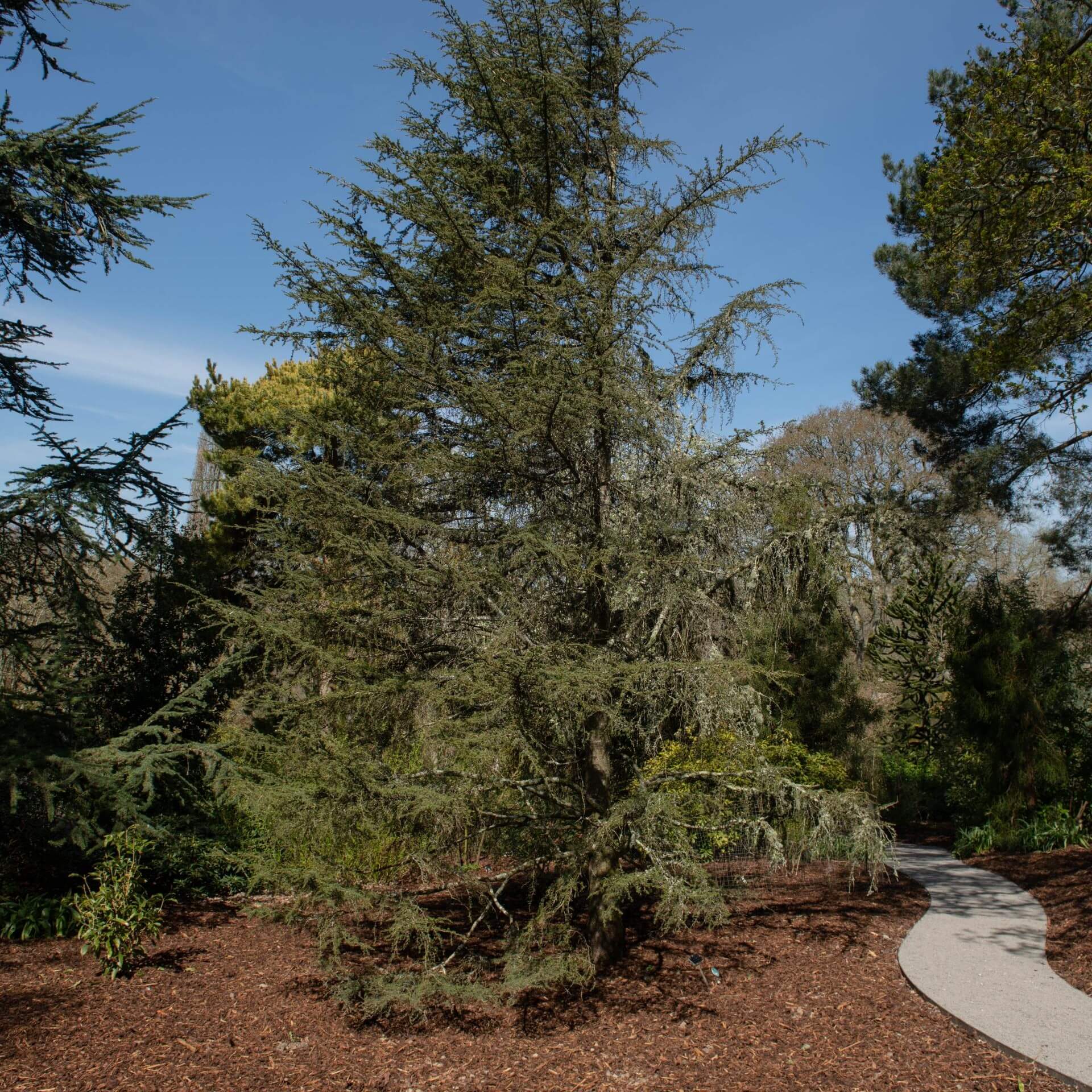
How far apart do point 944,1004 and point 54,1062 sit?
5.15m

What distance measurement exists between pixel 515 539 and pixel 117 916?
4019 millimetres

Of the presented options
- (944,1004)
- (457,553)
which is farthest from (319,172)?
(944,1004)

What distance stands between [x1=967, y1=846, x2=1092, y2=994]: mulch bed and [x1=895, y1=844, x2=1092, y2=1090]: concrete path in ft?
0.31

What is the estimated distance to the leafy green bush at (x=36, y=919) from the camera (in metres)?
6.12

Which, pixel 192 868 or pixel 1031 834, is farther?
pixel 1031 834

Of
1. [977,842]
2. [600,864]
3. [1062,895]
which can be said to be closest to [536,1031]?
[600,864]

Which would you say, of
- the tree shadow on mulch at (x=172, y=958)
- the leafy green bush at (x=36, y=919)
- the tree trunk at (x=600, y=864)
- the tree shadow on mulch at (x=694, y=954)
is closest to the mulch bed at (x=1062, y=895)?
the tree shadow on mulch at (x=694, y=954)

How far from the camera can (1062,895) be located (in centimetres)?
666

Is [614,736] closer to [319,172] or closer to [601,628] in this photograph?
[601,628]

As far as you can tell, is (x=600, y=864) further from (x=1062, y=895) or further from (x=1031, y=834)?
(x=1031, y=834)

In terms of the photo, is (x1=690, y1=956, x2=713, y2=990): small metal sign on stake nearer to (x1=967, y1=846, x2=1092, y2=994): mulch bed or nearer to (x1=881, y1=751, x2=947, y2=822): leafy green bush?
(x1=967, y1=846, x2=1092, y2=994): mulch bed

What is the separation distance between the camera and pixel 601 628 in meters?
5.52

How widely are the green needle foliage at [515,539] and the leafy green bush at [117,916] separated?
1.16m

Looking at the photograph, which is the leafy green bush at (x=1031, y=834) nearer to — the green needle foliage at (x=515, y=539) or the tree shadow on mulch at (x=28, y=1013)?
the green needle foliage at (x=515, y=539)
